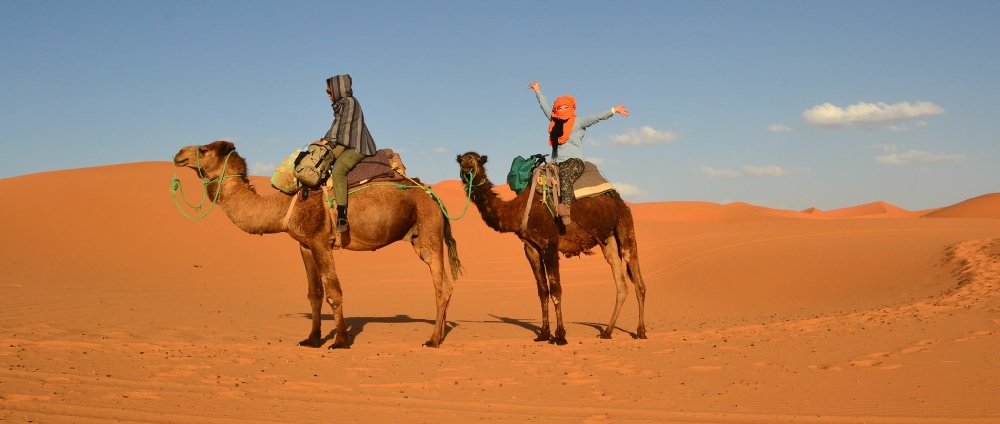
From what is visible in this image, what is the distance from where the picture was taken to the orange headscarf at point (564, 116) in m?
10.7

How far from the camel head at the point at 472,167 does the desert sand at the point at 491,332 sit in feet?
Result: 6.84

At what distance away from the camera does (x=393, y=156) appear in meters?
10.6

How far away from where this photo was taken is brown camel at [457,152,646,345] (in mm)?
10570

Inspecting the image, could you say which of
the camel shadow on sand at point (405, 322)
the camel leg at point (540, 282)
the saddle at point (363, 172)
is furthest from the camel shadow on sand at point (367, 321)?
the saddle at point (363, 172)

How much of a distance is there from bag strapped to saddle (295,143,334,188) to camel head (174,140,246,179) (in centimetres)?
81

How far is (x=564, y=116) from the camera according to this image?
10711 mm

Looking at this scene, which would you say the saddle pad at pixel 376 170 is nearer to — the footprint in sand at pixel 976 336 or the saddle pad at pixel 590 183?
the saddle pad at pixel 590 183

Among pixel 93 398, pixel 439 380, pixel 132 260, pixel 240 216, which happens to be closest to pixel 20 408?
pixel 93 398

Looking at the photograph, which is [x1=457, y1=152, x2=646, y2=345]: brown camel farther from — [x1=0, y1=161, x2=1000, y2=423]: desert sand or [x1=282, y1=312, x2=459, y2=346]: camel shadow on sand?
[x1=282, y1=312, x2=459, y2=346]: camel shadow on sand

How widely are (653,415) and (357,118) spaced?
546 centimetres

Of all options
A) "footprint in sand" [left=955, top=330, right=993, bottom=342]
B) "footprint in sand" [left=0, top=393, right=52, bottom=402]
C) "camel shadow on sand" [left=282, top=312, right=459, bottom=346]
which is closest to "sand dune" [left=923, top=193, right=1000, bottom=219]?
"camel shadow on sand" [left=282, top=312, right=459, bottom=346]

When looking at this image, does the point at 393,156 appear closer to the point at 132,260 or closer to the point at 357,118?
the point at 357,118

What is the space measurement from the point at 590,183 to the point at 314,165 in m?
3.57

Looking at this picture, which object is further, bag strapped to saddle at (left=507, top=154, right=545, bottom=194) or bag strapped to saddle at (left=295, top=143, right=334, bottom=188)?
bag strapped to saddle at (left=507, top=154, right=545, bottom=194)
